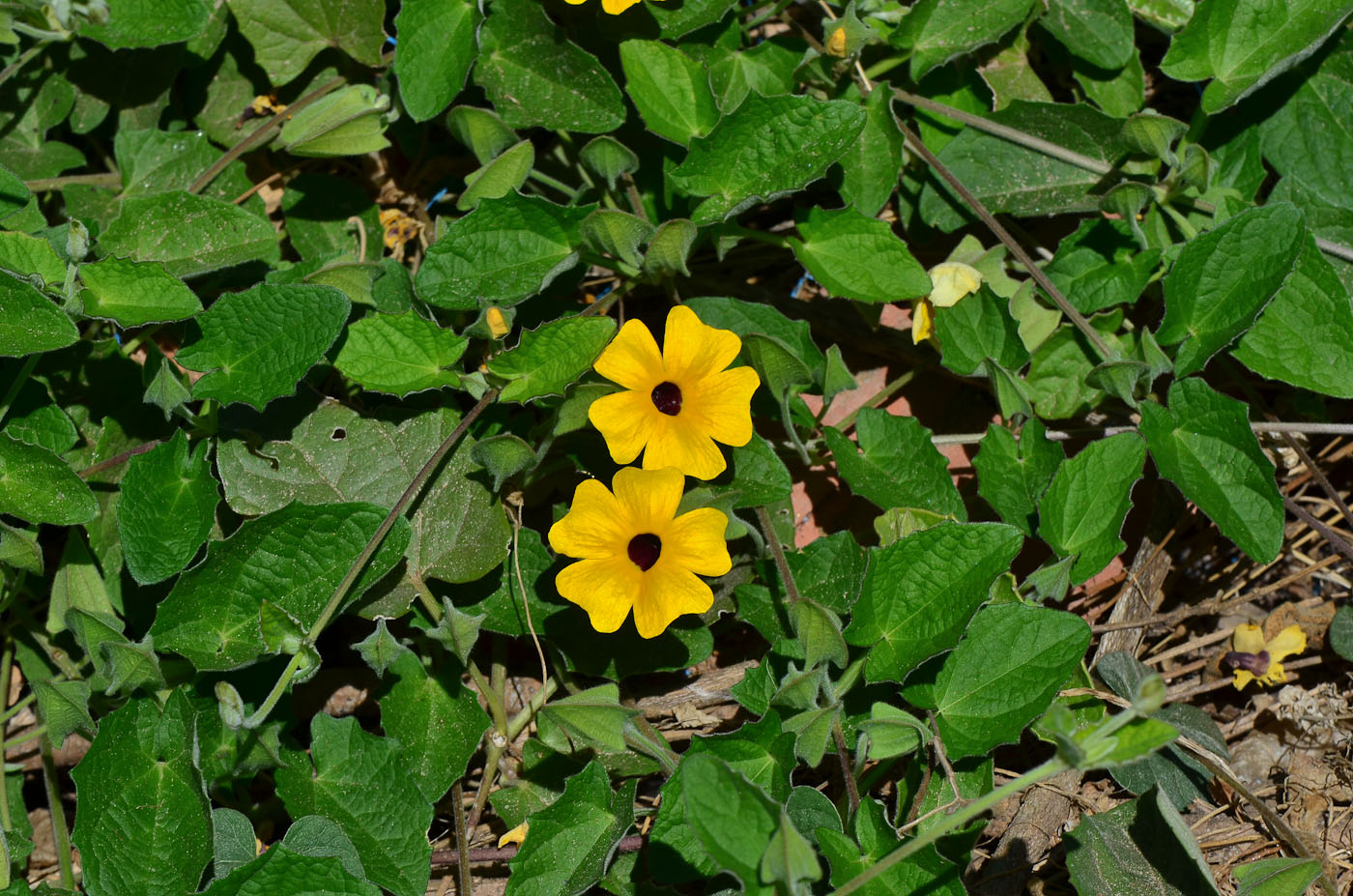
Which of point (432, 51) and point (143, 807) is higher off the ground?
point (432, 51)

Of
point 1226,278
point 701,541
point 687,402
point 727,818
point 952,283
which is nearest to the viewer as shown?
point 727,818

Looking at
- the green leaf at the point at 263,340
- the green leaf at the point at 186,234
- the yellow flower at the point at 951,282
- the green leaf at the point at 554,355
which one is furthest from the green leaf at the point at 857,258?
the green leaf at the point at 186,234

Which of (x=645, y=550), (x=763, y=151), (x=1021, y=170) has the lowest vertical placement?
(x=645, y=550)

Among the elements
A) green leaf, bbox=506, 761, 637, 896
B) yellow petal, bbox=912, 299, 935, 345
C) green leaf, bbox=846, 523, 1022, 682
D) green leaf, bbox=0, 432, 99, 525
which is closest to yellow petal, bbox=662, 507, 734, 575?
green leaf, bbox=846, 523, 1022, 682

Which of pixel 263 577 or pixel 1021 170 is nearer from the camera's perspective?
pixel 263 577

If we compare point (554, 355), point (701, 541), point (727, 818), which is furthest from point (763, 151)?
point (727, 818)

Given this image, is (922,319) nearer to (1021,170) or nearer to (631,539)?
(1021,170)
